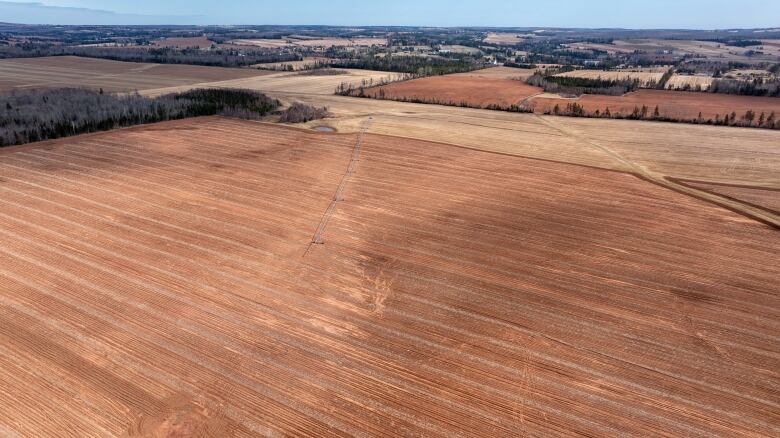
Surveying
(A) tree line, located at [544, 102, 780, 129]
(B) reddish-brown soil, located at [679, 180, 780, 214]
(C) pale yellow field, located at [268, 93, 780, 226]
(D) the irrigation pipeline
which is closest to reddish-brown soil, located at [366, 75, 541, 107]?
(C) pale yellow field, located at [268, 93, 780, 226]

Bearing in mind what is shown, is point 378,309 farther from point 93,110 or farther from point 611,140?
point 93,110

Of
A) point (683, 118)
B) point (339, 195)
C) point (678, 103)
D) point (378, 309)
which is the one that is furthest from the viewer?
point (678, 103)

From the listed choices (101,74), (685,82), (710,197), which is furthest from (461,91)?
(101,74)

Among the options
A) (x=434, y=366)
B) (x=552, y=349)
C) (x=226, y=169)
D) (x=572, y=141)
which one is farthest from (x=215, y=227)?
(x=572, y=141)

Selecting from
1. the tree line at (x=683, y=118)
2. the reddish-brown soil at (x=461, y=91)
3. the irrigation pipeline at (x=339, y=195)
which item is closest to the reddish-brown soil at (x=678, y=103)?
the tree line at (x=683, y=118)

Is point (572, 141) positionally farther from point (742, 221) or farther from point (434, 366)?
point (434, 366)

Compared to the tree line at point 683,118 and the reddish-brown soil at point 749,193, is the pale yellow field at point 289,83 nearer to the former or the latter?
the tree line at point 683,118

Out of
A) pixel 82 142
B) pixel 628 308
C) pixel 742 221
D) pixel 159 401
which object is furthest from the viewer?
pixel 82 142

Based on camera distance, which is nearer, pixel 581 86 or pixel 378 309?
pixel 378 309
